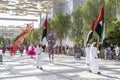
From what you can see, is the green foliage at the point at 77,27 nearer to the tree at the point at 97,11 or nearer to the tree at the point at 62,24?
the tree at the point at 62,24

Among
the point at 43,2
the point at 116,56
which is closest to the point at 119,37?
the point at 116,56

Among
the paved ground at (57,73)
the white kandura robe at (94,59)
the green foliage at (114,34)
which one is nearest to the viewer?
the paved ground at (57,73)

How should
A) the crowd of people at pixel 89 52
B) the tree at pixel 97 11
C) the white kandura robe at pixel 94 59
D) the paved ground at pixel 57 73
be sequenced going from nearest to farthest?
the paved ground at pixel 57 73
the white kandura robe at pixel 94 59
the crowd of people at pixel 89 52
the tree at pixel 97 11

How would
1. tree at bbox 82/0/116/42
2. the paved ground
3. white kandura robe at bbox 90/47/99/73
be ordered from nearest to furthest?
1. the paved ground
2. white kandura robe at bbox 90/47/99/73
3. tree at bbox 82/0/116/42

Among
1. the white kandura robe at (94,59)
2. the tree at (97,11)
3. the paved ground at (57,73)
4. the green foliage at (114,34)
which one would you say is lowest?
the paved ground at (57,73)

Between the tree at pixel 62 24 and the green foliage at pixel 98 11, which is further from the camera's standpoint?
the tree at pixel 62 24

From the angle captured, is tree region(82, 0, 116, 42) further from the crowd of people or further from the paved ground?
the paved ground

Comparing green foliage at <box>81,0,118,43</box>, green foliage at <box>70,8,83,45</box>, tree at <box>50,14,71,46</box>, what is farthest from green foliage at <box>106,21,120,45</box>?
tree at <box>50,14,71,46</box>

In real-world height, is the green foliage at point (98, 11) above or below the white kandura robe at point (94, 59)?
above

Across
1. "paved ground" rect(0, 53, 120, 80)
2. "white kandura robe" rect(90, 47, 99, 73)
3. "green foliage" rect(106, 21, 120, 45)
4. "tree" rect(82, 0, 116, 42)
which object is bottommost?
"paved ground" rect(0, 53, 120, 80)

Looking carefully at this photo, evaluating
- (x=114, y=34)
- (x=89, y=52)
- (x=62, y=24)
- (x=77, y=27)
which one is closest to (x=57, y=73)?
(x=89, y=52)

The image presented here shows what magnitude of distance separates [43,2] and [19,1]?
3562 mm

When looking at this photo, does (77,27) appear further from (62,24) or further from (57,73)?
(57,73)

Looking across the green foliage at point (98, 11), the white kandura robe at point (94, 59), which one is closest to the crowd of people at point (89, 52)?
the white kandura robe at point (94, 59)
